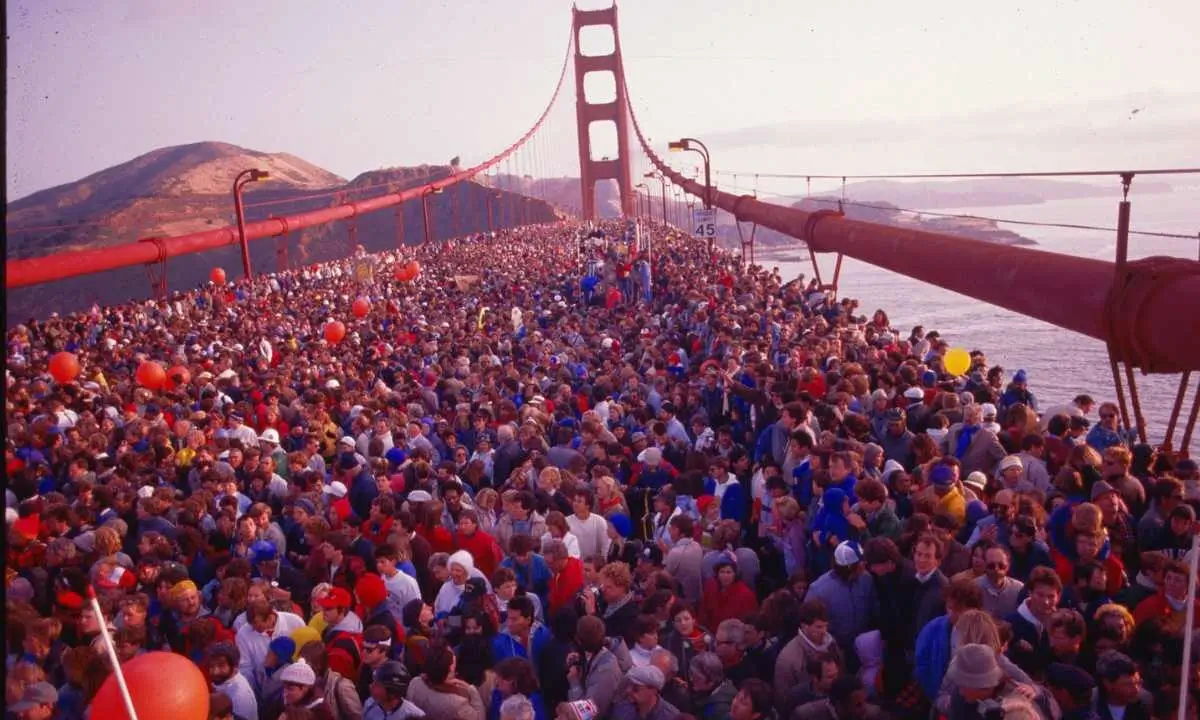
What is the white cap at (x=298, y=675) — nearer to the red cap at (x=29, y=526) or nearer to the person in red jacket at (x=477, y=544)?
the person in red jacket at (x=477, y=544)

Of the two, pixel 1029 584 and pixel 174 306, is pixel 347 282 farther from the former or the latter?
pixel 1029 584

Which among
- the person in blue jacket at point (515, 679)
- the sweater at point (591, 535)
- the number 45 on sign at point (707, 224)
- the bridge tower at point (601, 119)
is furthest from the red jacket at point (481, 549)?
the bridge tower at point (601, 119)

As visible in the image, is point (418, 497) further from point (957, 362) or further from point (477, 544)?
point (957, 362)

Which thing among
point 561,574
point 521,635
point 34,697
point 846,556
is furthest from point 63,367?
point 846,556

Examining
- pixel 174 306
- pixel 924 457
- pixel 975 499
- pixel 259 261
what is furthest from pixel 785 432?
pixel 259 261

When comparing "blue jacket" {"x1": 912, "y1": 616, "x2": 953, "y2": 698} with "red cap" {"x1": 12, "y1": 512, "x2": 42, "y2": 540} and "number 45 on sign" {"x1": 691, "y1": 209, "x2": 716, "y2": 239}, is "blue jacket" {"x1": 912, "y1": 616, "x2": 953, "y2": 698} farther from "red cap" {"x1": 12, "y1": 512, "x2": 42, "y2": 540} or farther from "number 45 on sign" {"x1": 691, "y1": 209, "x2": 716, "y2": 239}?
"number 45 on sign" {"x1": 691, "y1": 209, "x2": 716, "y2": 239}

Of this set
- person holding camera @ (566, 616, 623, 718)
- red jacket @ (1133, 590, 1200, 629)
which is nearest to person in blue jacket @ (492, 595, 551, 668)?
person holding camera @ (566, 616, 623, 718)
